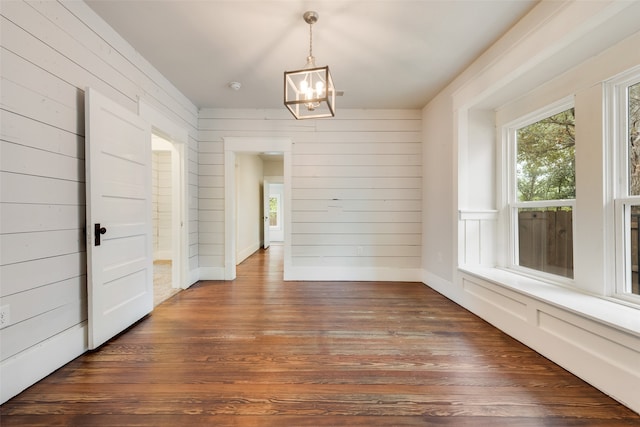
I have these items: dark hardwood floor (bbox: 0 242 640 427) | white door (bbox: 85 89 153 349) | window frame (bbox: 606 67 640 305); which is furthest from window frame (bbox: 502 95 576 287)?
white door (bbox: 85 89 153 349)

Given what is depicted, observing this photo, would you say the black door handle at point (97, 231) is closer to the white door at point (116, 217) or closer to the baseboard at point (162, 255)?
the white door at point (116, 217)

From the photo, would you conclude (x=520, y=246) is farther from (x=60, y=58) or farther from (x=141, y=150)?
(x=60, y=58)

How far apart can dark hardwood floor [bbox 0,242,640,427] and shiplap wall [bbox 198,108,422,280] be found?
140 cm

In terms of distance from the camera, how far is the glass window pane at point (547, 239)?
2.22 meters

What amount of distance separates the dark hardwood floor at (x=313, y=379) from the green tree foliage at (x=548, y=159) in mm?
1362

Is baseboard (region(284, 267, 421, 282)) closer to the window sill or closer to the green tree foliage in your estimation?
the window sill

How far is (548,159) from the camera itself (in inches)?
95.0

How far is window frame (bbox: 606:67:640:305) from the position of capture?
1.78 metres

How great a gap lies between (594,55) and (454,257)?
2.06 m

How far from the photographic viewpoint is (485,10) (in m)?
1.97

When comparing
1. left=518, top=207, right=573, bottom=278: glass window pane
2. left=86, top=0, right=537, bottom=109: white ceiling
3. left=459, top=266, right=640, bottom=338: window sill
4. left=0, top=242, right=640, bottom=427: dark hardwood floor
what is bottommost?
left=0, top=242, right=640, bottom=427: dark hardwood floor

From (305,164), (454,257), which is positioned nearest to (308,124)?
(305,164)

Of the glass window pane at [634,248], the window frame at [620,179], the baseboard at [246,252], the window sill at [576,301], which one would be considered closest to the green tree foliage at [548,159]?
the window frame at [620,179]

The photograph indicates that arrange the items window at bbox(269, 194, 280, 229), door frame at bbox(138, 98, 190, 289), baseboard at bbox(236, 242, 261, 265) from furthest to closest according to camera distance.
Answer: window at bbox(269, 194, 280, 229) < baseboard at bbox(236, 242, 261, 265) < door frame at bbox(138, 98, 190, 289)
